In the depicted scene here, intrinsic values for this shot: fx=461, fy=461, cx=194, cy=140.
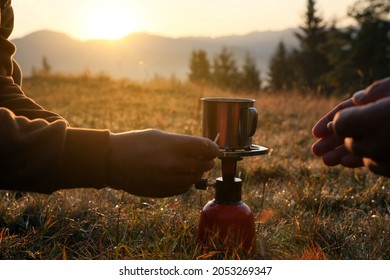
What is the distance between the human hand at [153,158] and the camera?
147 cm

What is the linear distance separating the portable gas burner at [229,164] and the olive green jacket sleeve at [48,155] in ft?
1.71

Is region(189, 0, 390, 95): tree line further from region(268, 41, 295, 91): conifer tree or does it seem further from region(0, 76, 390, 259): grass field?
region(0, 76, 390, 259): grass field

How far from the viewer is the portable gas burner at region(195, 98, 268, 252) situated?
1831 mm

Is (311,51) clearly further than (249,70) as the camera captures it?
No

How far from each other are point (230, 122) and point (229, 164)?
21cm

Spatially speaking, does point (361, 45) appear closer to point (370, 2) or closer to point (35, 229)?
point (370, 2)

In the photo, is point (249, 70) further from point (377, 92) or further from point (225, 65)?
point (377, 92)

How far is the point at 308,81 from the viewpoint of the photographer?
39.6m

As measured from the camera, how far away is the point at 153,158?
4.82 feet

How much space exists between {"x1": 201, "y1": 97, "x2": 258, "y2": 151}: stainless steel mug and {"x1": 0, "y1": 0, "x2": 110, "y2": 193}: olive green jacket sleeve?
516mm

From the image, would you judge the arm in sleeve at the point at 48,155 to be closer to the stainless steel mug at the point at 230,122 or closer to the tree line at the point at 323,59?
the stainless steel mug at the point at 230,122

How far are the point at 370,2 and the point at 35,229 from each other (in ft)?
104

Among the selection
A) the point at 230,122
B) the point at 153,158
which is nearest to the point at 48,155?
the point at 153,158
